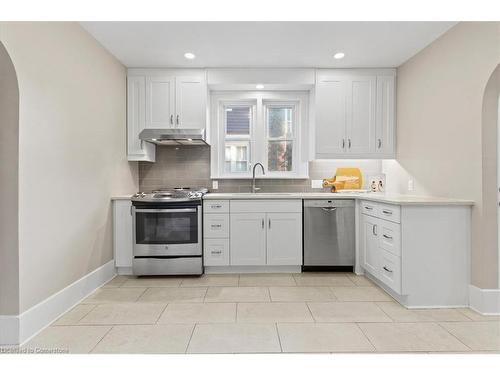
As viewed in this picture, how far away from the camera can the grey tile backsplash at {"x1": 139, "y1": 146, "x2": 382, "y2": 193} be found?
405 cm

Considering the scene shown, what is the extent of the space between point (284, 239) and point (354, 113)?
5.71 feet

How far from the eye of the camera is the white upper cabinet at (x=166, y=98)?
3.67 meters

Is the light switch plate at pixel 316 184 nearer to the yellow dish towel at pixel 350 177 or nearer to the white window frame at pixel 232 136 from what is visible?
the yellow dish towel at pixel 350 177

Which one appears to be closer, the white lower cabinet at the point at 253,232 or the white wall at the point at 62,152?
the white wall at the point at 62,152

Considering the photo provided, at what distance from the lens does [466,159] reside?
250cm

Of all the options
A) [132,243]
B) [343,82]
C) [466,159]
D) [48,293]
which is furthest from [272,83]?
[48,293]

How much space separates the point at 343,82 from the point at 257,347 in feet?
10.1

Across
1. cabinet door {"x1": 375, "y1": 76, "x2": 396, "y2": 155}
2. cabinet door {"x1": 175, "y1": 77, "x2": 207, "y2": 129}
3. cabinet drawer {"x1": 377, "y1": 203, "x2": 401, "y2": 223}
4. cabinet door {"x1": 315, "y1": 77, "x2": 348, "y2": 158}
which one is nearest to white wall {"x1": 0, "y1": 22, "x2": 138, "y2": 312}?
cabinet door {"x1": 175, "y1": 77, "x2": 207, "y2": 129}

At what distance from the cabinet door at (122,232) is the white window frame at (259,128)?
118 cm

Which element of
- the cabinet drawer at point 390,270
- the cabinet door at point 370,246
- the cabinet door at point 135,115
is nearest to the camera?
the cabinet drawer at point 390,270

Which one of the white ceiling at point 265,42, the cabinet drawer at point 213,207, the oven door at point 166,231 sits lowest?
the oven door at point 166,231

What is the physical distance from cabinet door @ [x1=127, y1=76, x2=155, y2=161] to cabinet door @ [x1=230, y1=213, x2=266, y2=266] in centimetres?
140

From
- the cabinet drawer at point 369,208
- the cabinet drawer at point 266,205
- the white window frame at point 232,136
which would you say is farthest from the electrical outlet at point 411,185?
the white window frame at point 232,136

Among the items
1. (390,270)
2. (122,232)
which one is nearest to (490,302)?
(390,270)
